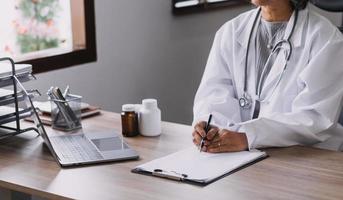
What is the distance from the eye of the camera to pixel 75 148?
5.64 ft

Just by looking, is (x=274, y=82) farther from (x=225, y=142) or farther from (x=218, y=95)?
(x=225, y=142)

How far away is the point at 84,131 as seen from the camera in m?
1.91

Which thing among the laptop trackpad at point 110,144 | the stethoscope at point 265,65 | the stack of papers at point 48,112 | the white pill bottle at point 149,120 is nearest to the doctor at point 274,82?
the stethoscope at point 265,65

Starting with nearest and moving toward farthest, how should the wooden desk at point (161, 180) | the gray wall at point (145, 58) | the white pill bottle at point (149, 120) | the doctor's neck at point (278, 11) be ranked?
the wooden desk at point (161, 180) < the white pill bottle at point (149, 120) < the doctor's neck at point (278, 11) < the gray wall at point (145, 58)

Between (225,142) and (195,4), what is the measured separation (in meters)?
1.95

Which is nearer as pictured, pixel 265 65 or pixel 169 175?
pixel 169 175

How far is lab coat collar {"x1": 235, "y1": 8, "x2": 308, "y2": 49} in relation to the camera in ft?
6.20

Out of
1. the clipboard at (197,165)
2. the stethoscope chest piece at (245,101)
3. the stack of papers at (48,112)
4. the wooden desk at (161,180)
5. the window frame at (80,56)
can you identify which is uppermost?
the window frame at (80,56)

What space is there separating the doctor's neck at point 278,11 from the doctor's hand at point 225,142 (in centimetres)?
52

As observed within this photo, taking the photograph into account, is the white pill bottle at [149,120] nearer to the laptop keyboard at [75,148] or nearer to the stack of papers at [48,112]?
the laptop keyboard at [75,148]

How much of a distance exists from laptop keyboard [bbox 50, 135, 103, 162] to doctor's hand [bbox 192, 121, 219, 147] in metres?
0.31

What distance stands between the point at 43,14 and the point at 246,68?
1.14m

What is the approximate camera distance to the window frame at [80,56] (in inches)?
99.7

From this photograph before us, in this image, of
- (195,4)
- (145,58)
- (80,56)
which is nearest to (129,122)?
(80,56)
